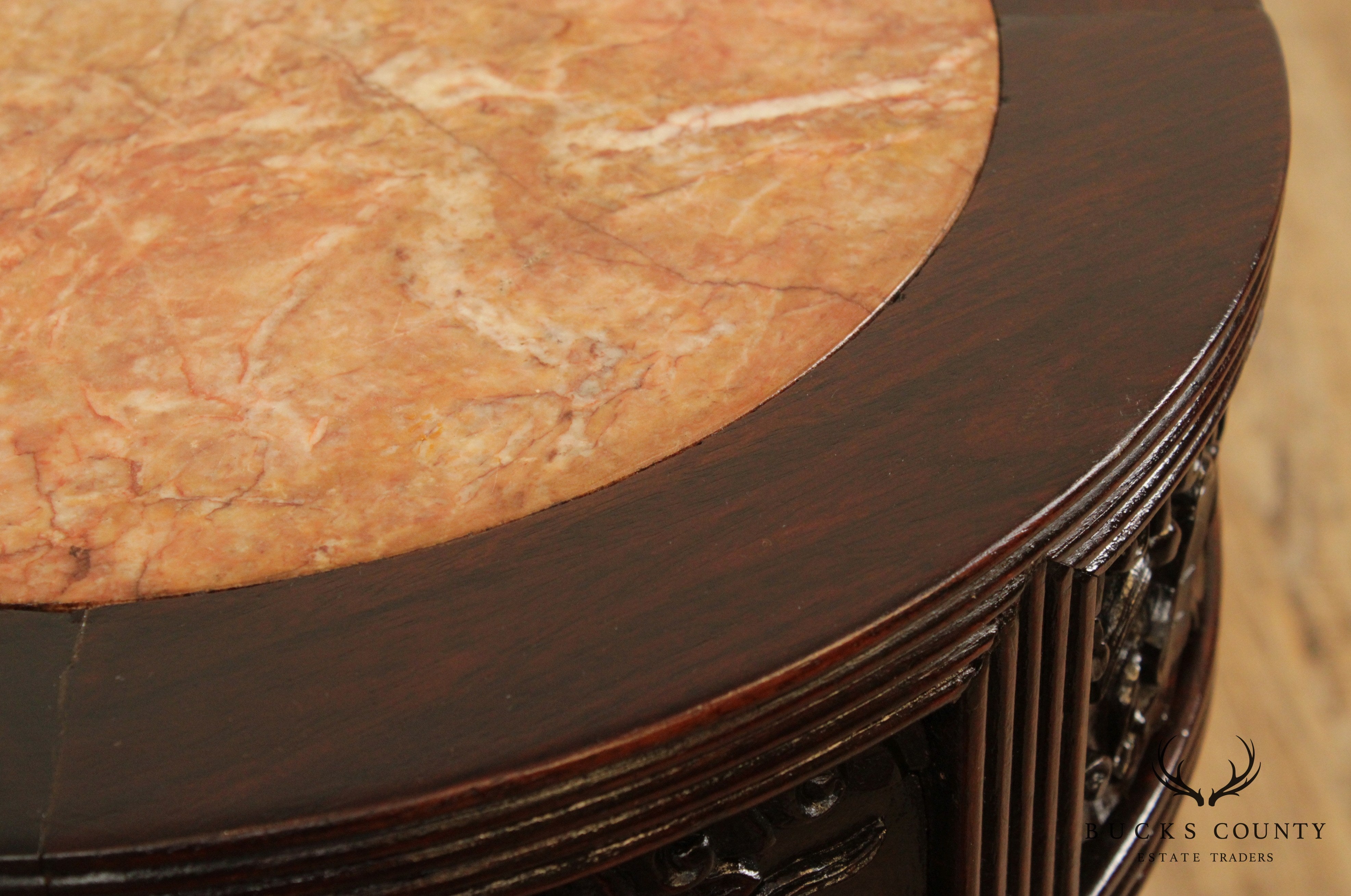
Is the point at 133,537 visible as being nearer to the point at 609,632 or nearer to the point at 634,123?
the point at 609,632

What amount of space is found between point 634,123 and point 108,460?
473 mm

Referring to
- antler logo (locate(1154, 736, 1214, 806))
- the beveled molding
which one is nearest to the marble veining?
the beveled molding

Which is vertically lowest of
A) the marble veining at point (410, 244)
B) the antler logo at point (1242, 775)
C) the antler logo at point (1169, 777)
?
the antler logo at point (1242, 775)

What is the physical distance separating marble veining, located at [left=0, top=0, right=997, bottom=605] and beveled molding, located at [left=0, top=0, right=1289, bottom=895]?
4 centimetres

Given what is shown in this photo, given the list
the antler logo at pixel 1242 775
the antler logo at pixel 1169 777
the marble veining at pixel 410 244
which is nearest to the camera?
the marble veining at pixel 410 244

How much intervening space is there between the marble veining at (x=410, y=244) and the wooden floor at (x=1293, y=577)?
3.45 ft

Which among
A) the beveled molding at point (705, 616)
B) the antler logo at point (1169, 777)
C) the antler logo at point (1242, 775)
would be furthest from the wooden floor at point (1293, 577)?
the beveled molding at point (705, 616)

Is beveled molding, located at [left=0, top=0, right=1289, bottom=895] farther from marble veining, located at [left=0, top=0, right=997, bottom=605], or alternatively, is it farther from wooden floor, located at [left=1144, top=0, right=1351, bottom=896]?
wooden floor, located at [left=1144, top=0, right=1351, bottom=896]

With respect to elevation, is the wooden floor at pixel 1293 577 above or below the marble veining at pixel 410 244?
below

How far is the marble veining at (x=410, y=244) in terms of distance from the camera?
2.74 ft

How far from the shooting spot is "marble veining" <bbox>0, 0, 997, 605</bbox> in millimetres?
834

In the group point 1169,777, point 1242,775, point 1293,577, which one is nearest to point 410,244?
point 1169,777

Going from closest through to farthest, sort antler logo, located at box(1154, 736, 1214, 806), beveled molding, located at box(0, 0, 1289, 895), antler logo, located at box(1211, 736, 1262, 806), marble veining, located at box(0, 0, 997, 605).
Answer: beveled molding, located at box(0, 0, 1289, 895), marble veining, located at box(0, 0, 997, 605), antler logo, located at box(1154, 736, 1214, 806), antler logo, located at box(1211, 736, 1262, 806)

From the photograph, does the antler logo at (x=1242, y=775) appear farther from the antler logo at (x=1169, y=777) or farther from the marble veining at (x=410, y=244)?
the marble veining at (x=410, y=244)
